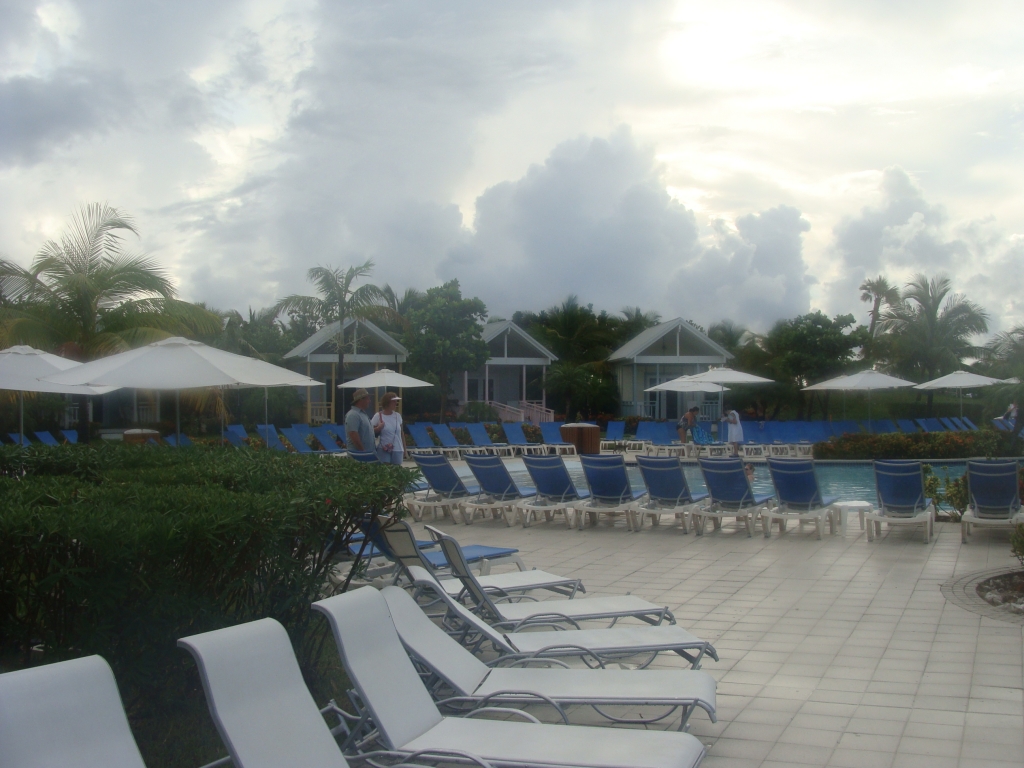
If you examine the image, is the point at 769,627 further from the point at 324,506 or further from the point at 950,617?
the point at 324,506

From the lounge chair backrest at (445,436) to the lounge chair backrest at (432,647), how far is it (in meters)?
19.6

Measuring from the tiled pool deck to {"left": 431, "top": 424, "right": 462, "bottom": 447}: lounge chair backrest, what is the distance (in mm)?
13515

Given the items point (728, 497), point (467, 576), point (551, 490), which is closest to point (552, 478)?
point (551, 490)

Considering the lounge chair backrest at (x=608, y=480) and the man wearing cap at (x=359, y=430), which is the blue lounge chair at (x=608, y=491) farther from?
the man wearing cap at (x=359, y=430)

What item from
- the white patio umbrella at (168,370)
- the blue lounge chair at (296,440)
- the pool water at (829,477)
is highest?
the white patio umbrella at (168,370)

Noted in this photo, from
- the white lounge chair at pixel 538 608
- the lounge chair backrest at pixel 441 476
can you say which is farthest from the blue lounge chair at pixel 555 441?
the white lounge chair at pixel 538 608

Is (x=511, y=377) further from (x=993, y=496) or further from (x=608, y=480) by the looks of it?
(x=993, y=496)

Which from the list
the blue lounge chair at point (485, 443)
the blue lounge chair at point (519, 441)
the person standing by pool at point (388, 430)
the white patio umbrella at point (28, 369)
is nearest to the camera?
the person standing by pool at point (388, 430)

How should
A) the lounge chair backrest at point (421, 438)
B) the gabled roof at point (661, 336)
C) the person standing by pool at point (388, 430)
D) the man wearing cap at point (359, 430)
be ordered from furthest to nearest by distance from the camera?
the gabled roof at point (661, 336) → the lounge chair backrest at point (421, 438) → the person standing by pool at point (388, 430) → the man wearing cap at point (359, 430)

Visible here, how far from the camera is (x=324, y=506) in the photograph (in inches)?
165

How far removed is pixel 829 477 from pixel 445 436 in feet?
32.8

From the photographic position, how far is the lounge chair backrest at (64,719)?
2.22 meters

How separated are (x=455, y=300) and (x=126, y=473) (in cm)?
2648

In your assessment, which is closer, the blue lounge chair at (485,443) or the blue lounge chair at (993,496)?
the blue lounge chair at (993,496)
